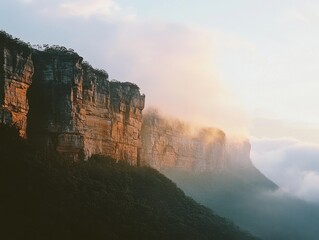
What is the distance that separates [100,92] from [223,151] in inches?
3817

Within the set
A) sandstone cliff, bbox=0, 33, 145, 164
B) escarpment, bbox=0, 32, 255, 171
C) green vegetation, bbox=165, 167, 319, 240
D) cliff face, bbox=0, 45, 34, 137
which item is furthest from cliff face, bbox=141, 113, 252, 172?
cliff face, bbox=0, 45, 34, 137

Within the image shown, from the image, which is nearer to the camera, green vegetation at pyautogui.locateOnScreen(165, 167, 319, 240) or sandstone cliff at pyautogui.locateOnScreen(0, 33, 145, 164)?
sandstone cliff at pyautogui.locateOnScreen(0, 33, 145, 164)

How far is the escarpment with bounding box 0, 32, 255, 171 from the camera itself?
2795 inches

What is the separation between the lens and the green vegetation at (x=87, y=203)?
51.5 m

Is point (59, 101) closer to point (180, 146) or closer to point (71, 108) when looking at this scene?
point (71, 108)

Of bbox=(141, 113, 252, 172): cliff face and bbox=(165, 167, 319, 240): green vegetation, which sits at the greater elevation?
bbox=(141, 113, 252, 172): cliff face

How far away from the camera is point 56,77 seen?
79438mm

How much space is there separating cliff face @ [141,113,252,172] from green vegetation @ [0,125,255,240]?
29.7 meters

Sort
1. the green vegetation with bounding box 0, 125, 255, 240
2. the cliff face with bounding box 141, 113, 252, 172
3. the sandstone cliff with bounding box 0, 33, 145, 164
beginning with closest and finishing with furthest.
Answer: the green vegetation with bounding box 0, 125, 255, 240, the sandstone cliff with bounding box 0, 33, 145, 164, the cliff face with bounding box 141, 113, 252, 172

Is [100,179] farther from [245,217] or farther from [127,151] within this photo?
[245,217]

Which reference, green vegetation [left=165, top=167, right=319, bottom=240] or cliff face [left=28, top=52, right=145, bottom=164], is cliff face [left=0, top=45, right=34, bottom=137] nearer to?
cliff face [left=28, top=52, right=145, bottom=164]

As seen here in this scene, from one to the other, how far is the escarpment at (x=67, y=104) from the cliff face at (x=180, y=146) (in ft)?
64.1

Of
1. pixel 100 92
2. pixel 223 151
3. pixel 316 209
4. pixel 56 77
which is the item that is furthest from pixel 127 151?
pixel 316 209

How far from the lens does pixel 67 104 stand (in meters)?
80.2
